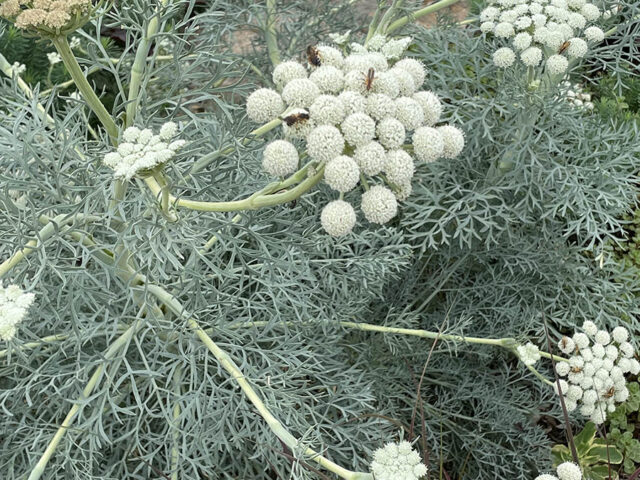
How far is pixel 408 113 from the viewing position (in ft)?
5.49

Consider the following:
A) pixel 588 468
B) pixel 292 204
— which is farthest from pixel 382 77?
pixel 588 468

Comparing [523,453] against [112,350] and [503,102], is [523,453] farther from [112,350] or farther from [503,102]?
[112,350]

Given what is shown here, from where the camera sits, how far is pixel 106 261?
2.12 meters

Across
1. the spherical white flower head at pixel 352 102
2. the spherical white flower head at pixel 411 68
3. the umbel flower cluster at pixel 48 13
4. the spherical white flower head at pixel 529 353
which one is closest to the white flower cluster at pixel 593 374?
the spherical white flower head at pixel 529 353

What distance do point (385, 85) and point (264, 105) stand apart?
1.08 ft

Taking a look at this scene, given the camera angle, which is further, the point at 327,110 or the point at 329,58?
the point at 329,58

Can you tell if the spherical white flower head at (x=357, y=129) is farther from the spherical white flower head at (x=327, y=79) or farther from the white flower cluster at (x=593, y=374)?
the white flower cluster at (x=593, y=374)

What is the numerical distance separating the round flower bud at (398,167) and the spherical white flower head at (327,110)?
0.16 m

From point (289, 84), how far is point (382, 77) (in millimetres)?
251

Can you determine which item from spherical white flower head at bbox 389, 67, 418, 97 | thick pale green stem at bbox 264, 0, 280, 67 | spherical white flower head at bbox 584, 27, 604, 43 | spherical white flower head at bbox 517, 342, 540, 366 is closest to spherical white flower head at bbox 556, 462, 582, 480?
spherical white flower head at bbox 517, 342, 540, 366

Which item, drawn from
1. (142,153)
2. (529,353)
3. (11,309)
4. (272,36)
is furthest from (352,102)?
(272,36)

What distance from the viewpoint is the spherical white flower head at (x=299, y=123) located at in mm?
1585

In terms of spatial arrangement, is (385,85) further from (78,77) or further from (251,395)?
(251,395)

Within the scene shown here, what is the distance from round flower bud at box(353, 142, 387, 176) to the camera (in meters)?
1.58
